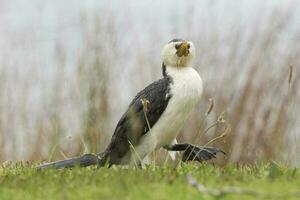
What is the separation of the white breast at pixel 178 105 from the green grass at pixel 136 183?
0.67 m

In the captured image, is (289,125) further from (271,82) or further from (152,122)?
(152,122)

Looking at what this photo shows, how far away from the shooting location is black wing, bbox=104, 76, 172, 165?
606cm

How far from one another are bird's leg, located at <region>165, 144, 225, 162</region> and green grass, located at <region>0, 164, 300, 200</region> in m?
0.88

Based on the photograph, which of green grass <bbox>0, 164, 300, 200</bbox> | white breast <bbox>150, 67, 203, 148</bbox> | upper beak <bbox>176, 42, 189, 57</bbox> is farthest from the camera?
upper beak <bbox>176, 42, 189, 57</bbox>

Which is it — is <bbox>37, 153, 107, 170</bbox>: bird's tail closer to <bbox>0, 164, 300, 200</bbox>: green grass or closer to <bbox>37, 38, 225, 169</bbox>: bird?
<bbox>37, 38, 225, 169</bbox>: bird

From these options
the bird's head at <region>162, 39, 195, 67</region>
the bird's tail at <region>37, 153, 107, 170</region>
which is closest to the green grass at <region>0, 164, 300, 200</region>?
the bird's tail at <region>37, 153, 107, 170</region>

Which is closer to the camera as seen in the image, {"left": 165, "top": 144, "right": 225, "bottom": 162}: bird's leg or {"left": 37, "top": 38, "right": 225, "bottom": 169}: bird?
{"left": 37, "top": 38, "right": 225, "bottom": 169}: bird

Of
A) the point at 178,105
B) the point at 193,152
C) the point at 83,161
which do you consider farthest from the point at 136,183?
the point at 193,152

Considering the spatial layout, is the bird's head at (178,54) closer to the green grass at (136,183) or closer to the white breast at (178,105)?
the white breast at (178,105)

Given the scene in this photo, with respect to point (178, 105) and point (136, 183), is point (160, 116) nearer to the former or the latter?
point (178, 105)

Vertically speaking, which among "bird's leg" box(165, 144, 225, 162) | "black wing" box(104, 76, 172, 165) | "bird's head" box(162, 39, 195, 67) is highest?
"bird's head" box(162, 39, 195, 67)

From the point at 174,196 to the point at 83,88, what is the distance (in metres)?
4.59

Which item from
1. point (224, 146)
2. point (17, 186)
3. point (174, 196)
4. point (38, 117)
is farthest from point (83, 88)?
point (174, 196)

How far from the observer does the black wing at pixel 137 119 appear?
6059 mm
